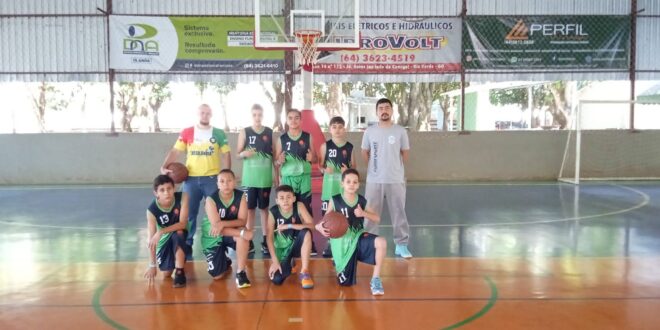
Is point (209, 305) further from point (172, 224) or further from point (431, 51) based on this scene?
point (431, 51)

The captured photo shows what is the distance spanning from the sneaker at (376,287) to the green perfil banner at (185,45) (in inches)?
358

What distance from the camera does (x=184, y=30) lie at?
12875mm

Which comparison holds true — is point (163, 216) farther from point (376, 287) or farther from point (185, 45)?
point (185, 45)

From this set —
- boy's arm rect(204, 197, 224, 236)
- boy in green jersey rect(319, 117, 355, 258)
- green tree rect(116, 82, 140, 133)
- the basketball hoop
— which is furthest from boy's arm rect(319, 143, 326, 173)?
green tree rect(116, 82, 140, 133)

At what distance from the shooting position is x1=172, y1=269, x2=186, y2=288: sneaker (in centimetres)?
482

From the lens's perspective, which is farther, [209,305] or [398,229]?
[398,229]

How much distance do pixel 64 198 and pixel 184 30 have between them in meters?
4.85

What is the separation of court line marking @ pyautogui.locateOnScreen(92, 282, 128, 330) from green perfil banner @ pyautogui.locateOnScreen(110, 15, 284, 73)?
8730 mm

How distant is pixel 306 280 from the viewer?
473 centimetres

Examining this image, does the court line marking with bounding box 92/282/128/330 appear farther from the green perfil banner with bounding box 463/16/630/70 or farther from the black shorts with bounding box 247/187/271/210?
the green perfil banner with bounding box 463/16/630/70

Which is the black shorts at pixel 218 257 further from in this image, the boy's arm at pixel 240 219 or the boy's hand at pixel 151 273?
the boy's hand at pixel 151 273

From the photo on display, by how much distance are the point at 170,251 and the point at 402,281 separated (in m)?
2.20

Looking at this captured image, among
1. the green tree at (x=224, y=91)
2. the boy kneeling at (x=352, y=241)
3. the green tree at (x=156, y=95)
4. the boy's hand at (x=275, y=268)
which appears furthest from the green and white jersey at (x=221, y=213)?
the green tree at (x=156, y=95)

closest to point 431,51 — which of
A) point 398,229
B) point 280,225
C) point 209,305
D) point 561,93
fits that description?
point 398,229
